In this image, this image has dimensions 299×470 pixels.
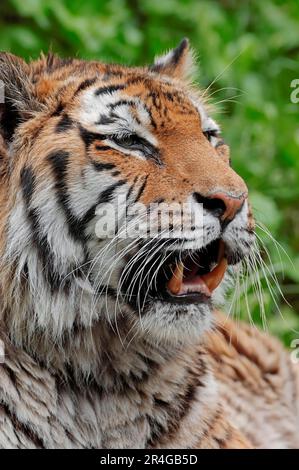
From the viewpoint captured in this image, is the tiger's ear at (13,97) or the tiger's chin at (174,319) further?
the tiger's ear at (13,97)

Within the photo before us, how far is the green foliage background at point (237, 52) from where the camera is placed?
5086 mm

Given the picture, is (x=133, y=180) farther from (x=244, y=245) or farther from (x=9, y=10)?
(x=9, y=10)

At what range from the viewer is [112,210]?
2621mm

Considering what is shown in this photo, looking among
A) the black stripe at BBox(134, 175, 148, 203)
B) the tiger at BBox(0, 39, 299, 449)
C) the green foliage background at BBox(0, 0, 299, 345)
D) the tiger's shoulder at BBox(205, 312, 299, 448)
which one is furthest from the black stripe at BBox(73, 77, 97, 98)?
the green foliage background at BBox(0, 0, 299, 345)

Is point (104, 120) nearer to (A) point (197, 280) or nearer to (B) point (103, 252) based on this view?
(B) point (103, 252)

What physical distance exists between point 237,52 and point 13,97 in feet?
9.92

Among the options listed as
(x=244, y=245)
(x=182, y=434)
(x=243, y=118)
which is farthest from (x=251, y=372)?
(x=243, y=118)

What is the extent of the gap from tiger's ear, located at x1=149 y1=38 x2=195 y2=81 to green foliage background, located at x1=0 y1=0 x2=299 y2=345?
4.42ft

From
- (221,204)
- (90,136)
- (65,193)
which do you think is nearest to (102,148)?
(90,136)

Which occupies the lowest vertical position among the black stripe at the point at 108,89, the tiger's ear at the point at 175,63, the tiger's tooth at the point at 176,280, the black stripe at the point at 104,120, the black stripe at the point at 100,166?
the tiger's tooth at the point at 176,280

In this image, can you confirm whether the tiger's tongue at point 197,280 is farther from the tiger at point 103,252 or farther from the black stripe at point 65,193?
the black stripe at point 65,193

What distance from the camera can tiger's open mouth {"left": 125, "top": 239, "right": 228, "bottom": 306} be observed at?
2621 millimetres

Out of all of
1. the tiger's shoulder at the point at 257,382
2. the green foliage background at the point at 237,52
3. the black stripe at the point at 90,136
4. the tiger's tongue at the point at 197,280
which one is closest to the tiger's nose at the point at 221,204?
the tiger's tongue at the point at 197,280

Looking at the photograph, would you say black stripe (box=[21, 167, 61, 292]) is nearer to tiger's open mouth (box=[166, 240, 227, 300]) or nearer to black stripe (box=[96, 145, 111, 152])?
black stripe (box=[96, 145, 111, 152])
